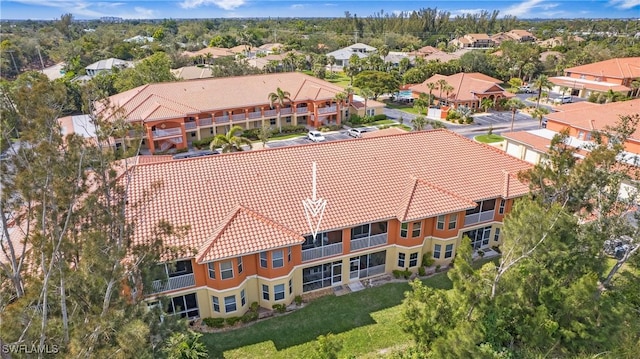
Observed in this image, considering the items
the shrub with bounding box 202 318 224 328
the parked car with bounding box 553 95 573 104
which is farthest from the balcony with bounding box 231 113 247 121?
the parked car with bounding box 553 95 573 104

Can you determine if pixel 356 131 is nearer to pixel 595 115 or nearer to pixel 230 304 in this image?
pixel 595 115

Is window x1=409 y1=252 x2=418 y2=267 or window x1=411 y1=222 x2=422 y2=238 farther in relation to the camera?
window x1=409 y1=252 x2=418 y2=267

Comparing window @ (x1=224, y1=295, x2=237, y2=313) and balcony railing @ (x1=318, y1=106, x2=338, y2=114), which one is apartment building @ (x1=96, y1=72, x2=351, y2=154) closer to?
balcony railing @ (x1=318, y1=106, x2=338, y2=114)

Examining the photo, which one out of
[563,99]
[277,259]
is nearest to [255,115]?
[277,259]

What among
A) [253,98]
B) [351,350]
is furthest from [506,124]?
[351,350]

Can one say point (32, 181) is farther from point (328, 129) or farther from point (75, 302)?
point (328, 129)

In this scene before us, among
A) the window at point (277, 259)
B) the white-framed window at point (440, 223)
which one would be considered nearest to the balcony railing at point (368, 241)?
the white-framed window at point (440, 223)
